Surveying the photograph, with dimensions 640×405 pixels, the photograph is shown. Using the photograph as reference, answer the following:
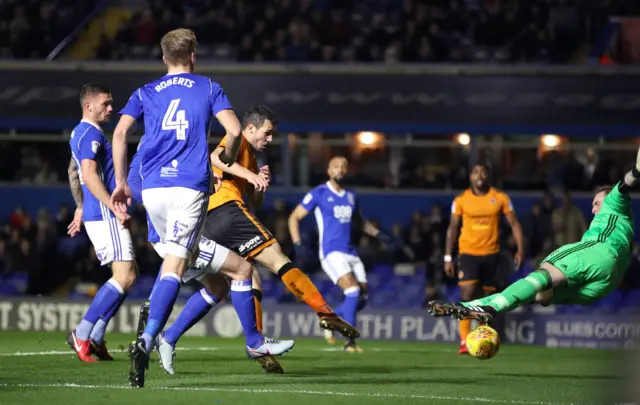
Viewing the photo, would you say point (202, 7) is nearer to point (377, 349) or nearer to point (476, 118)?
point (476, 118)

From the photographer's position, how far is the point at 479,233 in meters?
14.4

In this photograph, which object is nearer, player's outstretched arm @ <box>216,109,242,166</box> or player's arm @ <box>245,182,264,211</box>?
player's outstretched arm @ <box>216,109,242,166</box>

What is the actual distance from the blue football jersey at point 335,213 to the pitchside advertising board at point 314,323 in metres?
2.73

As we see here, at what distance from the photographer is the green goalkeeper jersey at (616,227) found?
29.3ft

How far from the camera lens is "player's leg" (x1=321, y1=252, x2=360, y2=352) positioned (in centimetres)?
1452

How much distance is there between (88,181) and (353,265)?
6222 mm

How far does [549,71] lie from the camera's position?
830 inches

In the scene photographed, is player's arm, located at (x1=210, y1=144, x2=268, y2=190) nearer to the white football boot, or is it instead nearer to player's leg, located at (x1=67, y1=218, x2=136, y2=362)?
the white football boot

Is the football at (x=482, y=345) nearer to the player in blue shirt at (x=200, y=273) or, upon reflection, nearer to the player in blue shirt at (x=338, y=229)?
the player in blue shirt at (x=200, y=273)

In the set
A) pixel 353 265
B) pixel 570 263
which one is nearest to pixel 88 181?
pixel 570 263

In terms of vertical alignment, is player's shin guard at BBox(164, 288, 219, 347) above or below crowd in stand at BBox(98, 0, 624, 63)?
below

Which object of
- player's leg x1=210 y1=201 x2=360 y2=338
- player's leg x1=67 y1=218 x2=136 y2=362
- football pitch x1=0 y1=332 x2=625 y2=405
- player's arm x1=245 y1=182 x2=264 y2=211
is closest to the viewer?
football pitch x1=0 y1=332 x2=625 y2=405

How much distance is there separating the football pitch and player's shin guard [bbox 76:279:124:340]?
11.7 inches

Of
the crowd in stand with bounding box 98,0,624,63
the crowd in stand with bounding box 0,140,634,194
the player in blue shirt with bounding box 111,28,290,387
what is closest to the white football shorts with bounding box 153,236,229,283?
the player in blue shirt with bounding box 111,28,290,387
